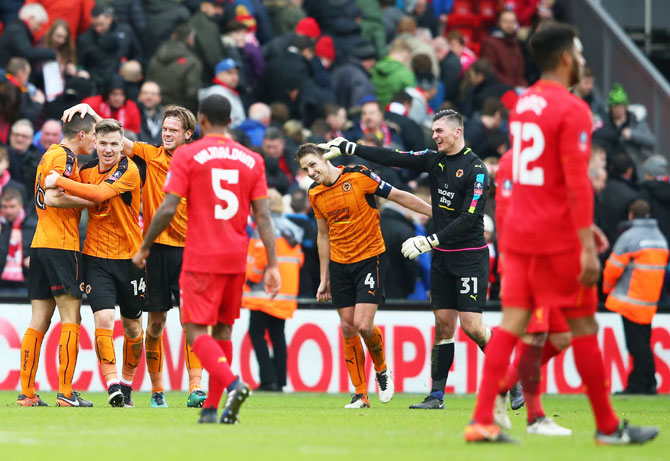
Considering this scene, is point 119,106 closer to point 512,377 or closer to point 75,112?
point 75,112

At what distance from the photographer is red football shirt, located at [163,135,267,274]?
9383 mm

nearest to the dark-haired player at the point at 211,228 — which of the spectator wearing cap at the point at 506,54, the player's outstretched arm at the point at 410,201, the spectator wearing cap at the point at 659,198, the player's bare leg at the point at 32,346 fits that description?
the player's bare leg at the point at 32,346

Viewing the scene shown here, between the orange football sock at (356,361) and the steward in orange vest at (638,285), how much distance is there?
5302 mm

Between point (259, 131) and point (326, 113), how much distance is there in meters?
1.37

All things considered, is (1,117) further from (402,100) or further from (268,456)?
(268,456)

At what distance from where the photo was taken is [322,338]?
16953 millimetres

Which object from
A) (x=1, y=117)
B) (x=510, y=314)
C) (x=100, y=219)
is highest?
(x=1, y=117)

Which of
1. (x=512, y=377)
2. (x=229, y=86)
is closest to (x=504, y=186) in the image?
(x=512, y=377)

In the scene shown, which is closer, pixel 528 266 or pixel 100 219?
pixel 528 266

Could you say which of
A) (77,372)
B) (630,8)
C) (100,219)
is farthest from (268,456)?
(630,8)

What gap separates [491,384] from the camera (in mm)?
8180

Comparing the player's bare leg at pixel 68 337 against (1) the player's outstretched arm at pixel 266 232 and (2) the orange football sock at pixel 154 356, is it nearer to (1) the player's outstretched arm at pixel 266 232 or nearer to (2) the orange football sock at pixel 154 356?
(2) the orange football sock at pixel 154 356

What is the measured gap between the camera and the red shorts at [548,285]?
821 centimetres

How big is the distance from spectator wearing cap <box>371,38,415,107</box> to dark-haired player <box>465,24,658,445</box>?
527 inches
